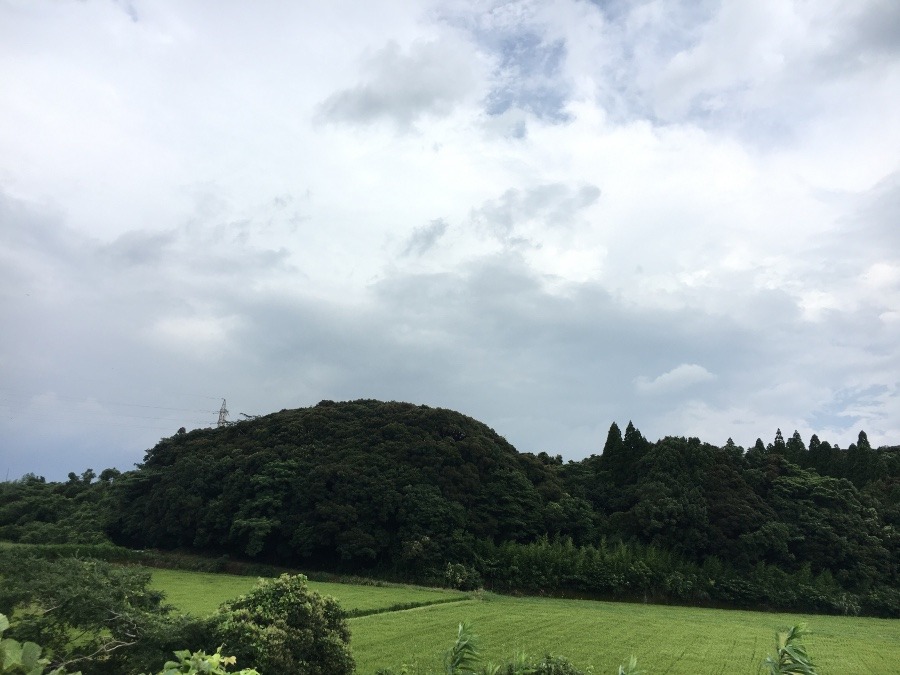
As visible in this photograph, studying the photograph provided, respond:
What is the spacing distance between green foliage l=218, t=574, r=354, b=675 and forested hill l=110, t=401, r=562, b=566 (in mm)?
19590

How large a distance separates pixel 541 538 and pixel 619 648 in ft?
54.1

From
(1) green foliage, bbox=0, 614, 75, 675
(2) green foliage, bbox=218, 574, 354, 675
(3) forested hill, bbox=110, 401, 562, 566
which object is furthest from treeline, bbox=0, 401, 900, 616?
(1) green foliage, bbox=0, 614, 75, 675

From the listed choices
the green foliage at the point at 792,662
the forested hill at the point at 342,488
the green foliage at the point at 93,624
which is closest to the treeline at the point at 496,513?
the forested hill at the point at 342,488

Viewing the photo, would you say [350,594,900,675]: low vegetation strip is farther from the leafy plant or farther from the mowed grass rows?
the leafy plant

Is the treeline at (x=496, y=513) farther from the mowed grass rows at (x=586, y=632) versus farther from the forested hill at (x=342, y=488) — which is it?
the mowed grass rows at (x=586, y=632)

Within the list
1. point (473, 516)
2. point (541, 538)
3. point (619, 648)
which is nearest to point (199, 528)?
point (473, 516)

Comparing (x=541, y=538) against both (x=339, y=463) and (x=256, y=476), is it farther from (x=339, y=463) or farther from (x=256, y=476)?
(x=256, y=476)

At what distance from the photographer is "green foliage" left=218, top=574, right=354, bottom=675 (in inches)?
474

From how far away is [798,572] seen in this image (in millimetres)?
34750

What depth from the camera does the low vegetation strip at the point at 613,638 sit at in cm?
1859

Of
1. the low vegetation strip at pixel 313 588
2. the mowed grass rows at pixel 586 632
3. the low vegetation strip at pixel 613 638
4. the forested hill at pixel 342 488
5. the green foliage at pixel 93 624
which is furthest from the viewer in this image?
the forested hill at pixel 342 488

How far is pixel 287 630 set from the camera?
12.8 meters

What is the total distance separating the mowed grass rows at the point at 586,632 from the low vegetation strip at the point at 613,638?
0.11 feet

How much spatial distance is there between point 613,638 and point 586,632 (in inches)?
43.5
